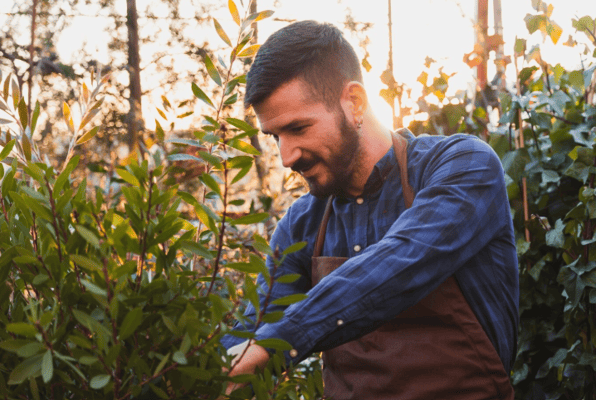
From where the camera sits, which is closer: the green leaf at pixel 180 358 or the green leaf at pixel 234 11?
the green leaf at pixel 180 358

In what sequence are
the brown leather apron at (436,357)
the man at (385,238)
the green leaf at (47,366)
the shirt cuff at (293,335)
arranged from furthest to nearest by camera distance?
the brown leather apron at (436,357)
the man at (385,238)
the shirt cuff at (293,335)
the green leaf at (47,366)

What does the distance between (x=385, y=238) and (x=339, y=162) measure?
1.73 ft

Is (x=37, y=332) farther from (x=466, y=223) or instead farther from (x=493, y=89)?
(x=493, y=89)

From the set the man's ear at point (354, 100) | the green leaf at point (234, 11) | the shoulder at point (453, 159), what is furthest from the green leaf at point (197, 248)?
the man's ear at point (354, 100)

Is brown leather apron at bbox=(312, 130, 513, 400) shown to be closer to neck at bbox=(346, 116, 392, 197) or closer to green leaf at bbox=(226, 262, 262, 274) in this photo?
neck at bbox=(346, 116, 392, 197)

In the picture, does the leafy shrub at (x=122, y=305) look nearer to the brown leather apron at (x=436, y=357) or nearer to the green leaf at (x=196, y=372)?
the green leaf at (x=196, y=372)

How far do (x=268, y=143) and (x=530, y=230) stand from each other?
367 cm

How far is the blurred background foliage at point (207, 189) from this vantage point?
0.60 m

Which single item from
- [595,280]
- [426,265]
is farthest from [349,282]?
[595,280]

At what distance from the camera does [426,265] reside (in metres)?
1.19

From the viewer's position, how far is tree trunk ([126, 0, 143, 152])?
6.44m

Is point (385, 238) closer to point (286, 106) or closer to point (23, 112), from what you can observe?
point (286, 106)

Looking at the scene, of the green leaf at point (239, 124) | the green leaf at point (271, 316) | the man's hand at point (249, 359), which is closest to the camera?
the green leaf at point (271, 316)

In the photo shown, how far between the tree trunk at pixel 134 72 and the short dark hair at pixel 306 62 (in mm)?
4960
